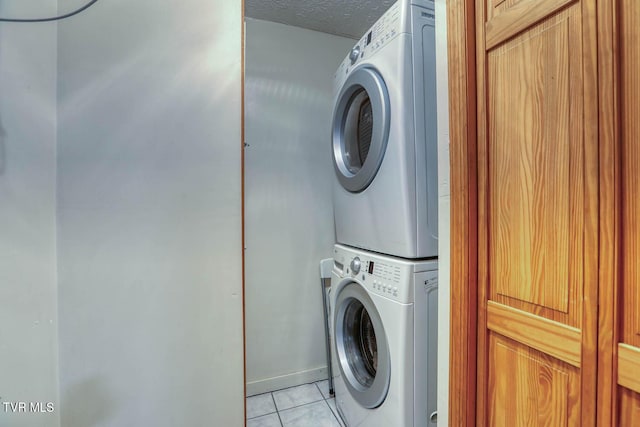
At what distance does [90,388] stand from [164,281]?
15.9 inches

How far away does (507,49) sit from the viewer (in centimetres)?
71

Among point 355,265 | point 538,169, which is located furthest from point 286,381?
point 538,169

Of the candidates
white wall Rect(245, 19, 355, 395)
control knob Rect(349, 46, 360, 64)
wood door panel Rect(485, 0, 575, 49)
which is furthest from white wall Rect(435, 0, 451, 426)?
white wall Rect(245, 19, 355, 395)

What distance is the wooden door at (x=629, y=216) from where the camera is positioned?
1.69 feet

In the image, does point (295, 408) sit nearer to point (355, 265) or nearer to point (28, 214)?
point (355, 265)

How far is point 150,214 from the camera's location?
99 centimetres

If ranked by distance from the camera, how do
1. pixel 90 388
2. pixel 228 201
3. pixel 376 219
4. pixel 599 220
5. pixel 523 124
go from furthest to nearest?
pixel 376 219 < pixel 228 201 < pixel 90 388 < pixel 523 124 < pixel 599 220

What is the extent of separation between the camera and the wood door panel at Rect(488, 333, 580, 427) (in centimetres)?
63

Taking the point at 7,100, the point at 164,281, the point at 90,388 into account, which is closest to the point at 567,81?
the point at 164,281

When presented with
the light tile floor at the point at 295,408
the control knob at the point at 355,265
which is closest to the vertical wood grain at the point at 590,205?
the control knob at the point at 355,265

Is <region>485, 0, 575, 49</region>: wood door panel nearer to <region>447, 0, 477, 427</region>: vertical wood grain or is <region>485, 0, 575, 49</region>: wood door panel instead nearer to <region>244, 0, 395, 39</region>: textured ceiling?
<region>447, 0, 477, 427</region>: vertical wood grain

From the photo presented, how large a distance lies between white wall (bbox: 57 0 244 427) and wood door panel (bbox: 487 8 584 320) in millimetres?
833

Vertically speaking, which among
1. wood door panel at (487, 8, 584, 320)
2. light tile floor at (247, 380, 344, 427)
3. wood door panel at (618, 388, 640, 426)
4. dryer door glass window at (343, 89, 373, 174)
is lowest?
light tile floor at (247, 380, 344, 427)

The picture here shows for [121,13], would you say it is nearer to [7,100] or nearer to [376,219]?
[7,100]
